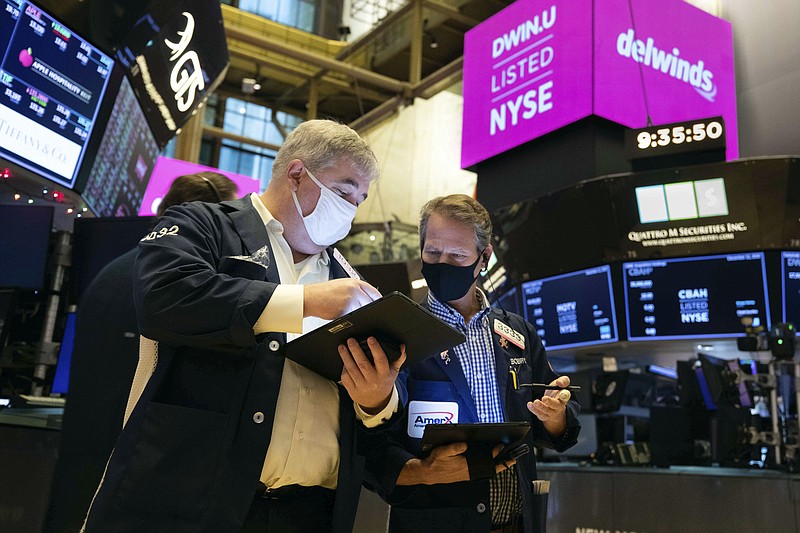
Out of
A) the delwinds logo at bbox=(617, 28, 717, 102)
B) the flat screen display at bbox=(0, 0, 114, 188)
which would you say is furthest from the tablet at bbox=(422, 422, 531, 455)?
the delwinds logo at bbox=(617, 28, 717, 102)

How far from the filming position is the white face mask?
6.22ft

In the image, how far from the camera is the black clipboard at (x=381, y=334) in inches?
58.4

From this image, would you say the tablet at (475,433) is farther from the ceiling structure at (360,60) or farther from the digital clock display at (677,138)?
the ceiling structure at (360,60)

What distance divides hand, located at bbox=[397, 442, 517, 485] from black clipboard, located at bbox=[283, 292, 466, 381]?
1.31ft

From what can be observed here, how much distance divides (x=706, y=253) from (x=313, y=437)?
509cm

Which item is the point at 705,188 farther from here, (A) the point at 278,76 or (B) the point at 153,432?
(A) the point at 278,76

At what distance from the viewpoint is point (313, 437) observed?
1656mm

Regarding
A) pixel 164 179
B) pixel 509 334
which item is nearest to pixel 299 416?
pixel 509 334

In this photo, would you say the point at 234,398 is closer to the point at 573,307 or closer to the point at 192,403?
the point at 192,403

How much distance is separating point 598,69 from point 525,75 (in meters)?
0.93

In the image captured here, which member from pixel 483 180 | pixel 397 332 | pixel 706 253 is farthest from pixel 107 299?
pixel 483 180

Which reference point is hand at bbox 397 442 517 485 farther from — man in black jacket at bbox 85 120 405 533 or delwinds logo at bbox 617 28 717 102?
delwinds logo at bbox 617 28 717 102

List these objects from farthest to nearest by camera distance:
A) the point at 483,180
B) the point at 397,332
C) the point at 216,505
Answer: the point at 483,180 < the point at 397,332 < the point at 216,505

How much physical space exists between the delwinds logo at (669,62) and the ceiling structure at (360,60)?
470 cm
